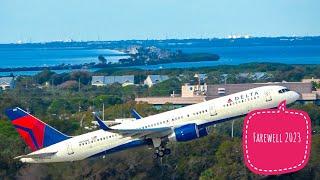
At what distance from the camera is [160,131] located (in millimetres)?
48531

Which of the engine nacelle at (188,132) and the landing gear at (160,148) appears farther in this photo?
the landing gear at (160,148)

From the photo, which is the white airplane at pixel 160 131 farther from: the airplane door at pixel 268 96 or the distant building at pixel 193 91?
the distant building at pixel 193 91

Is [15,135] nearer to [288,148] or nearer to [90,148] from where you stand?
[90,148]

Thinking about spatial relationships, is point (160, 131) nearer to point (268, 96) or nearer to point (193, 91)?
point (268, 96)

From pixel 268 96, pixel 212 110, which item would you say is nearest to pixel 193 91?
pixel 268 96

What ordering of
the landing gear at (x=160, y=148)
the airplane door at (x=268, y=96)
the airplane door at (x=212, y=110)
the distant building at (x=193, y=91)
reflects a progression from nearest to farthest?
the airplane door at (x=212, y=110), the airplane door at (x=268, y=96), the landing gear at (x=160, y=148), the distant building at (x=193, y=91)

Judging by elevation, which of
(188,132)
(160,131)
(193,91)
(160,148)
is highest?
(188,132)

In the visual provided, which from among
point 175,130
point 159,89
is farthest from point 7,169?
point 159,89

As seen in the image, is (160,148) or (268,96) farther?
(160,148)

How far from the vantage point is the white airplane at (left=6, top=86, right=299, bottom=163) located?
155 ft

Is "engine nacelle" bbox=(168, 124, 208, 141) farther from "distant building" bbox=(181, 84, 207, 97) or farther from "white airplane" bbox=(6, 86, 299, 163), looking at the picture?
"distant building" bbox=(181, 84, 207, 97)

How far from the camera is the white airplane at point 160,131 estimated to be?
47219 mm

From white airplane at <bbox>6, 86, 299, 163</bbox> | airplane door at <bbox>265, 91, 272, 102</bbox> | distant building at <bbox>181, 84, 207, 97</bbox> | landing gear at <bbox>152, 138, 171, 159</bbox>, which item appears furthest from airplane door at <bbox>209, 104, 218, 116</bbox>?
distant building at <bbox>181, 84, 207, 97</bbox>

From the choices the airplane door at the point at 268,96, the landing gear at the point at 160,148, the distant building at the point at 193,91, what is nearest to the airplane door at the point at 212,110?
the airplane door at the point at 268,96
